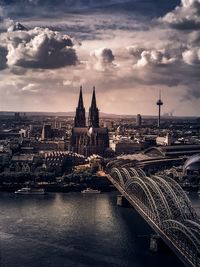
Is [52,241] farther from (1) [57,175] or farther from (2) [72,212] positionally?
(1) [57,175]

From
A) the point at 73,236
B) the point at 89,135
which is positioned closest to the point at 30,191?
the point at 73,236

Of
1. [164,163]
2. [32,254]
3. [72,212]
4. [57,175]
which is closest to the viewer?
[32,254]

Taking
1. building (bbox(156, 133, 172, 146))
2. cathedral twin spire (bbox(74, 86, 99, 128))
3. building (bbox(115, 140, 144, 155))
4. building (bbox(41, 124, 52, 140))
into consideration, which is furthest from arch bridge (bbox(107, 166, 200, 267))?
building (bbox(41, 124, 52, 140))

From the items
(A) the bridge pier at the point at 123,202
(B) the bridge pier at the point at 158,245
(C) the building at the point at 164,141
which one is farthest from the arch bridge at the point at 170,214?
(C) the building at the point at 164,141

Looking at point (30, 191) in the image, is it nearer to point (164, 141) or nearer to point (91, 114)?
point (91, 114)

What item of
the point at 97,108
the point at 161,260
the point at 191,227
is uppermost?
the point at 97,108

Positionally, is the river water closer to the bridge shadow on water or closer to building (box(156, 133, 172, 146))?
the bridge shadow on water

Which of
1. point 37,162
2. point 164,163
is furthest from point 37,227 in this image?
point 164,163

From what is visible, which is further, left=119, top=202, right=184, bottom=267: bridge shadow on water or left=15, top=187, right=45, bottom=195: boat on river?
left=15, top=187, right=45, bottom=195: boat on river
